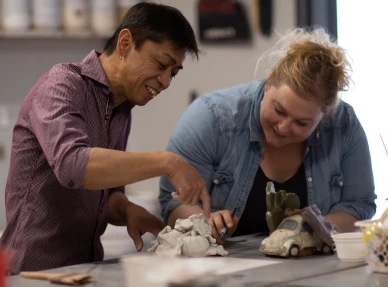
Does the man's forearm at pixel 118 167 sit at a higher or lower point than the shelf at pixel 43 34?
lower

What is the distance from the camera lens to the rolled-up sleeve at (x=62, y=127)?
1826mm

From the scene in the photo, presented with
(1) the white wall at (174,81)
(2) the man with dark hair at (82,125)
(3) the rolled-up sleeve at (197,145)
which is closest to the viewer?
(2) the man with dark hair at (82,125)

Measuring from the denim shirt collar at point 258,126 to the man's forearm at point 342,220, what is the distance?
0.88 ft

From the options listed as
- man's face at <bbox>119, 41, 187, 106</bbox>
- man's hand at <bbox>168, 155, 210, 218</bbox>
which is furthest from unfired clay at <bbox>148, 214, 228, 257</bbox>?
man's face at <bbox>119, 41, 187, 106</bbox>

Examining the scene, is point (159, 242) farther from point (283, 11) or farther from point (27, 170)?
point (283, 11)

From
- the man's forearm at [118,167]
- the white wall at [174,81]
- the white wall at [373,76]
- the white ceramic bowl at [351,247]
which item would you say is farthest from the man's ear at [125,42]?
the white wall at [174,81]

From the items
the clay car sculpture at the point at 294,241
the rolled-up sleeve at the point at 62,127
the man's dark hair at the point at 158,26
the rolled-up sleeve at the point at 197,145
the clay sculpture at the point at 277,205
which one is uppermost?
the man's dark hair at the point at 158,26

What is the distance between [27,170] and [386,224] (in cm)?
102

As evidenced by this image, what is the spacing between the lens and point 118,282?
1673 mm

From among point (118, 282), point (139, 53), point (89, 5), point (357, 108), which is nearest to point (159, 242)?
point (118, 282)

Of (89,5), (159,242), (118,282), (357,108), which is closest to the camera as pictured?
(118,282)

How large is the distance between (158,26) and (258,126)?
57 cm

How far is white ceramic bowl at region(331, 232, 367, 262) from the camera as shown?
Answer: 1.94 m

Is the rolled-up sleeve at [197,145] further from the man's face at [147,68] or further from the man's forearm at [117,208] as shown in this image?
the man's face at [147,68]
